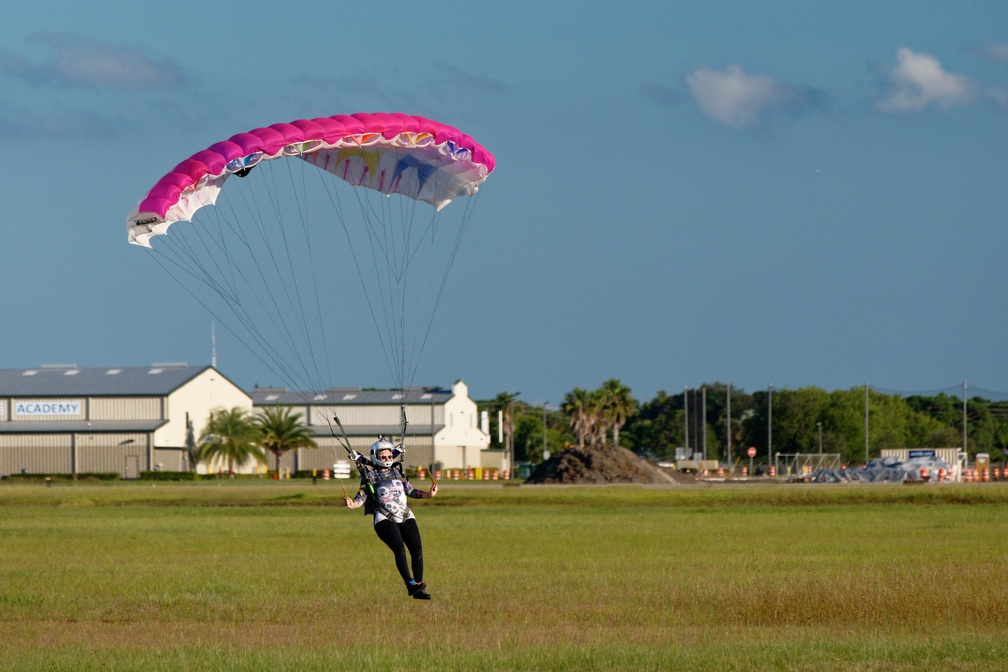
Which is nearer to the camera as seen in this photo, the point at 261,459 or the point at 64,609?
the point at 64,609

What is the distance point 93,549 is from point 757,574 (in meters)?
19.6

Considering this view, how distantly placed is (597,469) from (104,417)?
1949 inches

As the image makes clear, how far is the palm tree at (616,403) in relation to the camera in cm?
14188

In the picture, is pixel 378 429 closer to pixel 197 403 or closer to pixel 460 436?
pixel 460 436

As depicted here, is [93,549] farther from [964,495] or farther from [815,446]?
[815,446]

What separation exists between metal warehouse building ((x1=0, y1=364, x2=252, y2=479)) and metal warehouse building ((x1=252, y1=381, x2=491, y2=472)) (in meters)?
9.49

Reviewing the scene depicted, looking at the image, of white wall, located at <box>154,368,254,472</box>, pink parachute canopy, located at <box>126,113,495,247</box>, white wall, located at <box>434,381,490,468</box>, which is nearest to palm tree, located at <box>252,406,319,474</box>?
white wall, located at <box>154,368,254,472</box>

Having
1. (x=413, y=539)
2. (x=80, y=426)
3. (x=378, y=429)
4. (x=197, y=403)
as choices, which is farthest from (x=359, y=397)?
(x=413, y=539)

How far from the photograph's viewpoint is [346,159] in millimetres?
25031

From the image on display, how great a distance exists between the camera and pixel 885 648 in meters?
17.0

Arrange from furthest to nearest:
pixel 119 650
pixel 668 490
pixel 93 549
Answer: pixel 668 490, pixel 93 549, pixel 119 650

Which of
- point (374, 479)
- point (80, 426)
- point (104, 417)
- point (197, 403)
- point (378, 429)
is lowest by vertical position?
point (378, 429)

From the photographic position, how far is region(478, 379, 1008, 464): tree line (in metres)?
143

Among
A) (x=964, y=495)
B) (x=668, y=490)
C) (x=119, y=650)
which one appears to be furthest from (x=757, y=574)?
(x=668, y=490)
